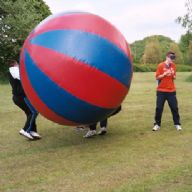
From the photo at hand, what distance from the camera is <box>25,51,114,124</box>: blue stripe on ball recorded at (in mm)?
7273

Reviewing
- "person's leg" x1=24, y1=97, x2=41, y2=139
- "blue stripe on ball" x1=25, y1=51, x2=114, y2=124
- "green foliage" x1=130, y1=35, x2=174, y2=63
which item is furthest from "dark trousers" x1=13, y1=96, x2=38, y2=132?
"green foliage" x1=130, y1=35, x2=174, y2=63

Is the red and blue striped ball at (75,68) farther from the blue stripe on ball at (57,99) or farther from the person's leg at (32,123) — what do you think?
the person's leg at (32,123)

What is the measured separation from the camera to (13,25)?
30109 mm

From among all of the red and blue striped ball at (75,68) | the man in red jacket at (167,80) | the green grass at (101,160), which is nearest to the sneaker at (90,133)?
the green grass at (101,160)

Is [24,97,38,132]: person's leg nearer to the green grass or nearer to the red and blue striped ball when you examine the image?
the green grass

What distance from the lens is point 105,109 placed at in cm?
765

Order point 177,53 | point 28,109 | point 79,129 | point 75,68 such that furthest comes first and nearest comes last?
point 177,53
point 79,129
point 28,109
point 75,68

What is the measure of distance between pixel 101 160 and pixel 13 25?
2389 centimetres

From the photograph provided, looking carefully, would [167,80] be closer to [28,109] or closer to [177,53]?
[28,109]

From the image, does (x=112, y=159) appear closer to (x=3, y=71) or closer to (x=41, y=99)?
(x=41, y=99)

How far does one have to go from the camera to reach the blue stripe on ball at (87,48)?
283 inches

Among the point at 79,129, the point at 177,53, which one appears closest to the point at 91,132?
the point at 79,129

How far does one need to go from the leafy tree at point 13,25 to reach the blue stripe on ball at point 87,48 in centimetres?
2304

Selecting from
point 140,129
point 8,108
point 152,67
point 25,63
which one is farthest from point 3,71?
point 152,67
